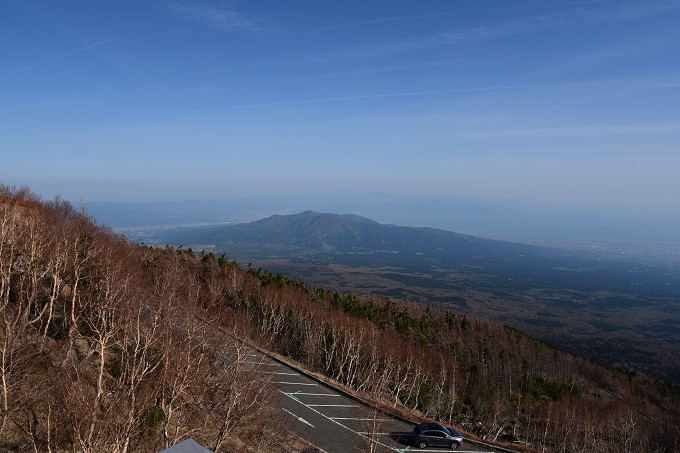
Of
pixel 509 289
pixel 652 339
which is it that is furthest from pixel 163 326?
pixel 509 289

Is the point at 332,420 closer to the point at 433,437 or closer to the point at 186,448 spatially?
the point at 433,437

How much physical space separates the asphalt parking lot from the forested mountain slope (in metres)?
2.95

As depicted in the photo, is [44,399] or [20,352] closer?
[44,399]

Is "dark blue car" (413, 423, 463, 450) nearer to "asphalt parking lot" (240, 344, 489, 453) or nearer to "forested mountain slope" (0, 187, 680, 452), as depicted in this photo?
"asphalt parking lot" (240, 344, 489, 453)

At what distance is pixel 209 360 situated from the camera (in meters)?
24.2

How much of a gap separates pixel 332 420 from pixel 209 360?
9490 millimetres

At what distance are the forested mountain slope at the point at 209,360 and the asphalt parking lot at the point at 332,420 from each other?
2.95m

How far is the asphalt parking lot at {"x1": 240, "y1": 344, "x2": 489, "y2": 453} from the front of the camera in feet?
85.4

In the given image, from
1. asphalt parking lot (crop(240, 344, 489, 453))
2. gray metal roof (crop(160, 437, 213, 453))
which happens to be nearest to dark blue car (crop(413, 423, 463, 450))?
asphalt parking lot (crop(240, 344, 489, 453))

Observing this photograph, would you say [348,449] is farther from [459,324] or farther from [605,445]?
[459,324]

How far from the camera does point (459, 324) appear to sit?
75000 millimetres

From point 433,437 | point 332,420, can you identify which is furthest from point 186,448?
point 433,437

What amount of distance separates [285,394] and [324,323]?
14.4m

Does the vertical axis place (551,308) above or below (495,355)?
below
